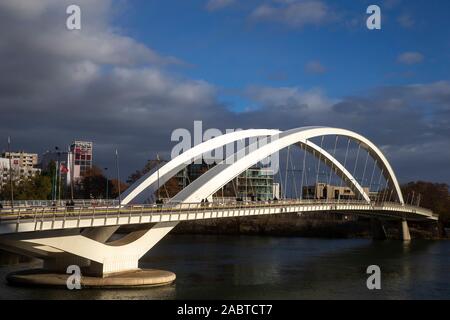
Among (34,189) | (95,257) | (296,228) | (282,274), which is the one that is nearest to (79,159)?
(34,189)

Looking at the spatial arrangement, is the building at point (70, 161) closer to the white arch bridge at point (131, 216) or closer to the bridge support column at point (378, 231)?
the white arch bridge at point (131, 216)

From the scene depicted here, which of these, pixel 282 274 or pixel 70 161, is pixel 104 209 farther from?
pixel 70 161

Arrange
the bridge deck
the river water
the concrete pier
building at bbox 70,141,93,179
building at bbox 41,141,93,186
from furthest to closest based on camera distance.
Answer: building at bbox 70,141,93,179 → building at bbox 41,141,93,186 → the concrete pier → the river water → the bridge deck

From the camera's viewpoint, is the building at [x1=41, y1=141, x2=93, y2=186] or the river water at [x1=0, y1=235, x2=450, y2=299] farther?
the building at [x1=41, y1=141, x2=93, y2=186]

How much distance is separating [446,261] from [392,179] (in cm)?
2809

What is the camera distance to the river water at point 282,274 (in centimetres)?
2592

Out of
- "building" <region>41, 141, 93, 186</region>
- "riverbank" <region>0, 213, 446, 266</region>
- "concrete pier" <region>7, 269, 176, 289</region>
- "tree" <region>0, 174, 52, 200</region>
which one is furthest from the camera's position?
"riverbank" <region>0, 213, 446, 266</region>

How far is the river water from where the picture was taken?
2592 centimetres

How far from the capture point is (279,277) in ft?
105

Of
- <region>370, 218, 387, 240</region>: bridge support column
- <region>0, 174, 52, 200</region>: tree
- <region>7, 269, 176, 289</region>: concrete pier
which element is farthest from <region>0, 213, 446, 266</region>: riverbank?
<region>7, 269, 176, 289</region>: concrete pier

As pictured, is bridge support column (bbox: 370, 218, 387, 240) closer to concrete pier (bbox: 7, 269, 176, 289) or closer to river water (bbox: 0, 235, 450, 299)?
river water (bbox: 0, 235, 450, 299)

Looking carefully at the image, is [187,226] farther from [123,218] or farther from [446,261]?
[123,218]

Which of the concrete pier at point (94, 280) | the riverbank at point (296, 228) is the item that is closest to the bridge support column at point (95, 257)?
the concrete pier at point (94, 280)
